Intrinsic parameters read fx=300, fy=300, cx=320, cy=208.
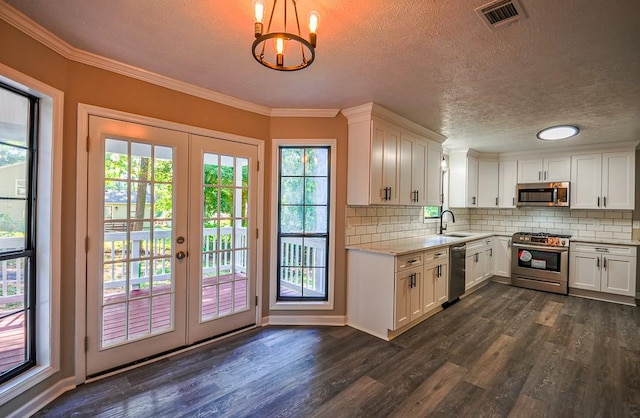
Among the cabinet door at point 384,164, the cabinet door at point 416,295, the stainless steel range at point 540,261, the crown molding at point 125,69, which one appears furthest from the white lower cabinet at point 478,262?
the crown molding at point 125,69

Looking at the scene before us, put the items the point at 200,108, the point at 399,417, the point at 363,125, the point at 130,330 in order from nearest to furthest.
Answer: the point at 399,417 < the point at 130,330 < the point at 200,108 < the point at 363,125

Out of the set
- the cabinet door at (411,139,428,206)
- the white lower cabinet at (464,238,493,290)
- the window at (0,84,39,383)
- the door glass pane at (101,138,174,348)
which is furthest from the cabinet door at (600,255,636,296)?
the window at (0,84,39,383)

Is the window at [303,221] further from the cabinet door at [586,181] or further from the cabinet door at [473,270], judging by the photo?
the cabinet door at [586,181]

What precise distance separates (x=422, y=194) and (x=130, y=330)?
138 inches

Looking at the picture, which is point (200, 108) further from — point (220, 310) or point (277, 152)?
point (220, 310)

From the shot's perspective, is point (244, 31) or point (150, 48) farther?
point (150, 48)

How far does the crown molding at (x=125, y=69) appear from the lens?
1.74 m

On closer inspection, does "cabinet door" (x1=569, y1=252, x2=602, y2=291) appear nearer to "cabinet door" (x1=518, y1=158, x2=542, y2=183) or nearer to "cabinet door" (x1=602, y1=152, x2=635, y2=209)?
"cabinet door" (x1=602, y1=152, x2=635, y2=209)

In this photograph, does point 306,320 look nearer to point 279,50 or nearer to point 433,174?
point 433,174

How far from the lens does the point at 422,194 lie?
4008 mm

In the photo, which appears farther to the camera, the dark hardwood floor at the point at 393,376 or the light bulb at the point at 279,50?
the dark hardwood floor at the point at 393,376

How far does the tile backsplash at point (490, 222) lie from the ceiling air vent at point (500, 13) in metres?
2.13

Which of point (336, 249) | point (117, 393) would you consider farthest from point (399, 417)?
point (117, 393)

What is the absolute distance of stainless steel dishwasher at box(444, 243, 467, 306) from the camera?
3996 mm
